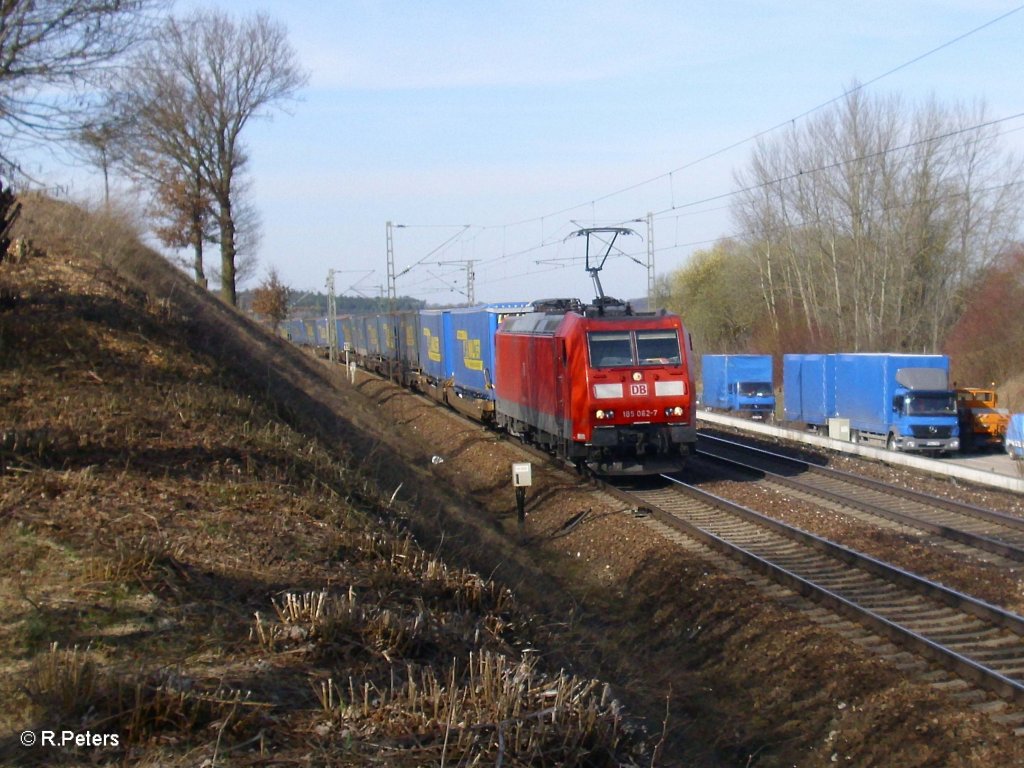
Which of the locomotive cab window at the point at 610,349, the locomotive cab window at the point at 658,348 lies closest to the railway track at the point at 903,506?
the locomotive cab window at the point at 658,348

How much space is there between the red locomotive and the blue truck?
12833 mm

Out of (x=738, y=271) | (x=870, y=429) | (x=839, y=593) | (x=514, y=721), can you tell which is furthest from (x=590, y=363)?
(x=738, y=271)

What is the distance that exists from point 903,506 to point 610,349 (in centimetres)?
524

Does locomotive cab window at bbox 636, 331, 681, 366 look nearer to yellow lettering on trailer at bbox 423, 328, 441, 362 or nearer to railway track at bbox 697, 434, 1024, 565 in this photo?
railway track at bbox 697, 434, 1024, 565

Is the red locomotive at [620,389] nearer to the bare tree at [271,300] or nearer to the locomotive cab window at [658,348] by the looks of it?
Answer: the locomotive cab window at [658,348]

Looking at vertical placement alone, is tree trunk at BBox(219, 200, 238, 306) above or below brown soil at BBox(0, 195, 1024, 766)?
above

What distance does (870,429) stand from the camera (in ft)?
94.6

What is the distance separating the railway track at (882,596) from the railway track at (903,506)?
1.84m

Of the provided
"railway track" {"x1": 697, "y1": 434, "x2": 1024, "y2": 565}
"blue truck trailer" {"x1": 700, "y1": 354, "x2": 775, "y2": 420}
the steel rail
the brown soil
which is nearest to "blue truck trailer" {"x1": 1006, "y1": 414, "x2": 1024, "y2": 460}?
"railway track" {"x1": 697, "y1": 434, "x2": 1024, "y2": 565}

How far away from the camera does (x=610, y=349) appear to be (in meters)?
16.6

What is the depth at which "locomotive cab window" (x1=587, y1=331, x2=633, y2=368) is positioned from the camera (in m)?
16.5

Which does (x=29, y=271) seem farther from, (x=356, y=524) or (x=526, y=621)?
(x=526, y=621)

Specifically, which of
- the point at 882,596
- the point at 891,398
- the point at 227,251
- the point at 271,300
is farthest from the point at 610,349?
the point at 271,300

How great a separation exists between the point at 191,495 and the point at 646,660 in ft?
14.5
